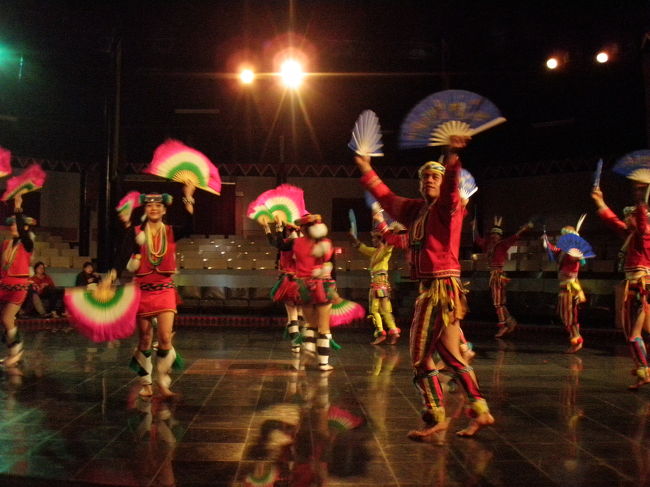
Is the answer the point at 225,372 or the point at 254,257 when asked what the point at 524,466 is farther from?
the point at 254,257

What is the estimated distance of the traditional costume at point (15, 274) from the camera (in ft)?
23.7

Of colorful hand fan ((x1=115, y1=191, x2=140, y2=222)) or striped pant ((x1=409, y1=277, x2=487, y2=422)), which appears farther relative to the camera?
colorful hand fan ((x1=115, y1=191, x2=140, y2=222))

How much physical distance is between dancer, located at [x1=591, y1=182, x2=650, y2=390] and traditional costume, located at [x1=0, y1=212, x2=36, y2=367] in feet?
20.6

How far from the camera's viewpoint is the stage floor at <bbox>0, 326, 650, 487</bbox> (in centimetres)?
347

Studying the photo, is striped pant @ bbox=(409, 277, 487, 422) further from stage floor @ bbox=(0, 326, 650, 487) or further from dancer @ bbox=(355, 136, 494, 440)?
stage floor @ bbox=(0, 326, 650, 487)

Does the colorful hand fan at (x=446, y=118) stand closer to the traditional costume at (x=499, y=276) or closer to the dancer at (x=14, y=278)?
the dancer at (x=14, y=278)

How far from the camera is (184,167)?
5.77m

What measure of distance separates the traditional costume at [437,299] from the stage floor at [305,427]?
1.06ft

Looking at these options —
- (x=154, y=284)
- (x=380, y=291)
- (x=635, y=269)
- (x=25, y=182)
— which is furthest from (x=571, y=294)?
(x=25, y=182)

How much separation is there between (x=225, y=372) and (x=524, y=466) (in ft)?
13.8

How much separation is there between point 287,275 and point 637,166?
14.4 ft

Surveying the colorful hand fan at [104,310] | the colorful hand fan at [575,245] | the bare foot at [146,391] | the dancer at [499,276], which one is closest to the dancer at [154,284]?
the bare foot at [146,391]

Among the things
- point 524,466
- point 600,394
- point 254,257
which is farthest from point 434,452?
point 254,257

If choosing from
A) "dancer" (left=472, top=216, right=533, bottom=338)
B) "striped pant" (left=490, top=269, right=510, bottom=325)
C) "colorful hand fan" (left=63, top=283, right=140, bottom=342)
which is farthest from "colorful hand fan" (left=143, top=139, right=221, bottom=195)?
"striped pant" (left=490, top=269, right=510, bottom=325)
